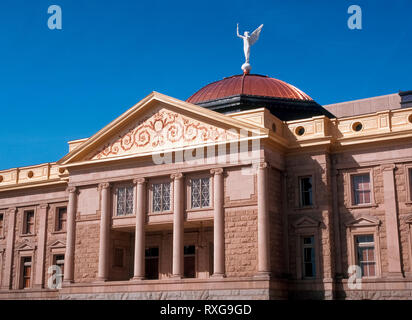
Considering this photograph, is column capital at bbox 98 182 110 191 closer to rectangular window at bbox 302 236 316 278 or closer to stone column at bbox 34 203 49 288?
stone column at bbox 34 203 49 288

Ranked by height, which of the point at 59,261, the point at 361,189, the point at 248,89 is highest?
the point at 248,89

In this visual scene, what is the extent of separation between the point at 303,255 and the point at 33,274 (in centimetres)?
1790

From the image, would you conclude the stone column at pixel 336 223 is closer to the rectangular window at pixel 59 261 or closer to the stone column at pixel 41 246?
the rectangular window at pixel 59 261

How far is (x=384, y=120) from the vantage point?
1220 inches

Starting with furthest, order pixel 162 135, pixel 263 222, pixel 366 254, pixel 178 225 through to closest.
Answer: pixel 162 135 < pixel 178 225 < pixel 366 254 < pixel 263 222

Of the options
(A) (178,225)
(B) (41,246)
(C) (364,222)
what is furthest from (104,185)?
(C) (364,222)

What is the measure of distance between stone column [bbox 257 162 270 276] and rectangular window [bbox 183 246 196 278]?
5870 millimetres

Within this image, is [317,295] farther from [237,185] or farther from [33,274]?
[33,274]

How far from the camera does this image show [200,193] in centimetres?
3203

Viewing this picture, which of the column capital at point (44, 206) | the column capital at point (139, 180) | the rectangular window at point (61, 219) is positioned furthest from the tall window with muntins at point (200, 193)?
the column capital at point (44, 206)

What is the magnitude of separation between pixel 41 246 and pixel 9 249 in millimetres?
2846

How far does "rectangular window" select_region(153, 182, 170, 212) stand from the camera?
1294 inches

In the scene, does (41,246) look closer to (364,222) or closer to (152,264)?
(152,264)
